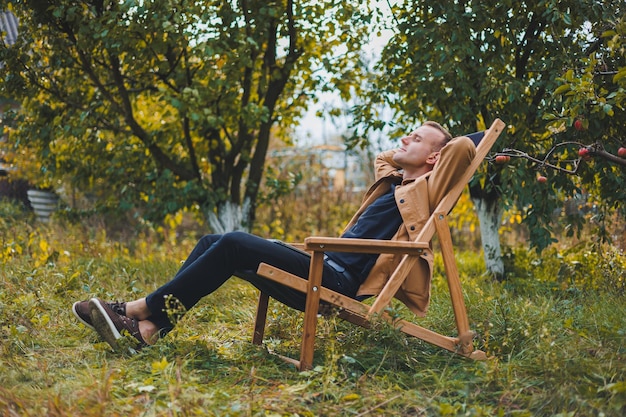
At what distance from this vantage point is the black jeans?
3.29m

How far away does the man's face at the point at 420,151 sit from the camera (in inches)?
145

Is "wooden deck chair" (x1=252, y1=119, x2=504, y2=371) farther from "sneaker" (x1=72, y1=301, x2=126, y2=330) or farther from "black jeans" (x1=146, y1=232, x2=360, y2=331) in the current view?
"sneaker" (x1=72, y1=301, x2=126, y2=330)

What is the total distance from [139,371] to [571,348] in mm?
1919

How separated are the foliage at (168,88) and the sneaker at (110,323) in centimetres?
248

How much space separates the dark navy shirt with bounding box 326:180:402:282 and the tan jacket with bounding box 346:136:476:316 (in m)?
0.06

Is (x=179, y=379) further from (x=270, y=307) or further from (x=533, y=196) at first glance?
(x=533, y=196)

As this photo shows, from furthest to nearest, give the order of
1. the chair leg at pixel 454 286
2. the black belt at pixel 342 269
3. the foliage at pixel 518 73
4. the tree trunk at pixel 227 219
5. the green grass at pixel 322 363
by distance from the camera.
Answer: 1. the tree trunk at pixel 227 219
2. the foliage at pixel 518 73
3. the black belt at pixel 342 269
4. the chair leg at pixel 454 286
5. the green grass at pixel 322 363

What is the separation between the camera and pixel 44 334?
377 cm

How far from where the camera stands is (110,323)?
3291 mm

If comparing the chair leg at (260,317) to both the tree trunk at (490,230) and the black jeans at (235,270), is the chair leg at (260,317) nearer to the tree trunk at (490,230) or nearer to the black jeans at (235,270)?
the black jeans at (235,270)

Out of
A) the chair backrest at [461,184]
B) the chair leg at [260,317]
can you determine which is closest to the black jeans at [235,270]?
the chair leg at [260,317]

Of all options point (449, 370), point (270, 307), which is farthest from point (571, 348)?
point (270, 307)

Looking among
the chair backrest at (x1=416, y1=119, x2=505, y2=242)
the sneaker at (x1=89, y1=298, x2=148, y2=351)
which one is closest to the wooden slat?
Answer: the chair backrest at (x1=416, y1=119, x2=505, y2=242)

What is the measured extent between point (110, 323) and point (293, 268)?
881 mm
